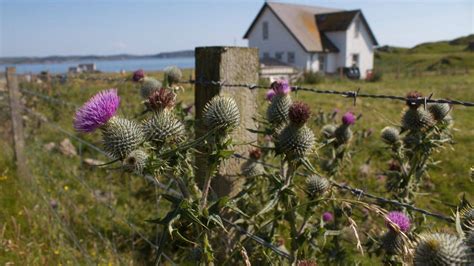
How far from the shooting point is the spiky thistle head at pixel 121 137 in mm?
2246

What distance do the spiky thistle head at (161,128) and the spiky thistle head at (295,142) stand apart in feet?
1.93

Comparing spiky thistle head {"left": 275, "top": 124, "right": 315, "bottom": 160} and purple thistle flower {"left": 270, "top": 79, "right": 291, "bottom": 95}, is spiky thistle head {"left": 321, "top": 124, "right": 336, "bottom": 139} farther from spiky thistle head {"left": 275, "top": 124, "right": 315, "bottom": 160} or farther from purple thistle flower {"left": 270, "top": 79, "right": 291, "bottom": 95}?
spiky thistle head {"left": 275, "top": 124, "right": 315, "bottom": 160}

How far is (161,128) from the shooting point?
2.26 m

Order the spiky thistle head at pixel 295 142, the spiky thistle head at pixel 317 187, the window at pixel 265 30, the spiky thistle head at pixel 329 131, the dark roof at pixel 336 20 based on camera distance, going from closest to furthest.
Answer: the spiky thistle head at pixel 295 142 < the spiky thistle head at pixel 317 187 < the spiky thistle head at pixel 329 131 < the dark roof at pixel 336 20 < the window at pixel 265 30

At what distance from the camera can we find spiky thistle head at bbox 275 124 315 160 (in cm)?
243

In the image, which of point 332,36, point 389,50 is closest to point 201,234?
point 332,36

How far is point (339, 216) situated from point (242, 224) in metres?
0.83

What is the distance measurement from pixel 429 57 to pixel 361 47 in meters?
35.7

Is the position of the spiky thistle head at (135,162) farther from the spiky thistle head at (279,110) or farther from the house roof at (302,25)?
the house roof at (302,25)

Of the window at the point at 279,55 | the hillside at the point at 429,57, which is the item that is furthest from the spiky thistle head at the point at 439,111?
the window at the point at 279,55

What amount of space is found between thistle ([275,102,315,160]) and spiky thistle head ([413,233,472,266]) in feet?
3.50

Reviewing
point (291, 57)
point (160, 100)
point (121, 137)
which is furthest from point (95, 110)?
point (291, 57)

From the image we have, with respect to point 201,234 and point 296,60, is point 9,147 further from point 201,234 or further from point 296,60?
point 296,60

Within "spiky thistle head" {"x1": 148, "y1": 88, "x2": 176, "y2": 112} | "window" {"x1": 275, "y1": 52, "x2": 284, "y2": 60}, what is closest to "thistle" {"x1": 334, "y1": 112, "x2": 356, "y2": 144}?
"spiky thistle head" {"x1": 148, "y1": 88, "x2": 176, "y2": 112}
